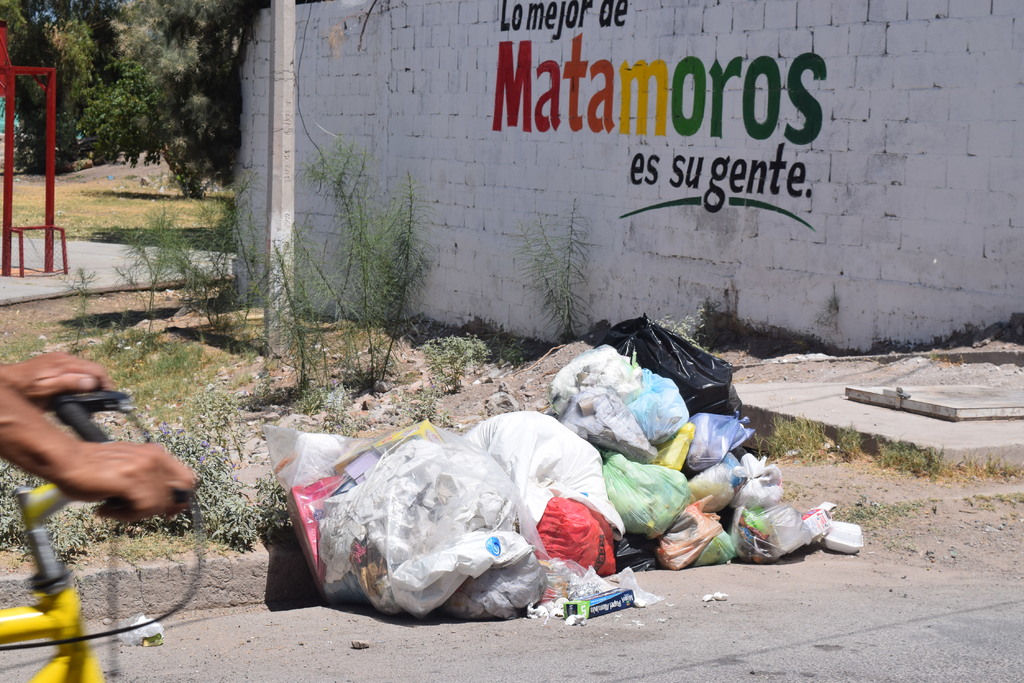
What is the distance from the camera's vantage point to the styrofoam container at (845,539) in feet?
17.7

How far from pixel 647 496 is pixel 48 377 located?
3.88m

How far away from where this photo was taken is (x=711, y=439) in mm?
5891

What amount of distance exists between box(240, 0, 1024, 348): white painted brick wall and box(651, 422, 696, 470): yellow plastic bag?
3.48 metres

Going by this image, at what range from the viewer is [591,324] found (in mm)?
11273

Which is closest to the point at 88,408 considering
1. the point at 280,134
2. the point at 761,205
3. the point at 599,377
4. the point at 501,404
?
the point at 599,377

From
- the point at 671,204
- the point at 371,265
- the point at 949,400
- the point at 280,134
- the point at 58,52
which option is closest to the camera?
the point at 949,400

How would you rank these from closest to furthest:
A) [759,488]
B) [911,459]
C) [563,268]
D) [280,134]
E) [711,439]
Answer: [759,488]
[711,439]
[911,459]
[563,268]
[280,134]

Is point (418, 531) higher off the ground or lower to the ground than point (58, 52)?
lower

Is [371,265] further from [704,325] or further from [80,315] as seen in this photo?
[80,315]

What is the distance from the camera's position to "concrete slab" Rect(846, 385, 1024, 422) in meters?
6.77

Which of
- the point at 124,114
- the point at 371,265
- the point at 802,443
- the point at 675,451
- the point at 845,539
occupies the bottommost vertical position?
the point at 845,539

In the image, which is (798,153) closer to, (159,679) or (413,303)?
(413,303)

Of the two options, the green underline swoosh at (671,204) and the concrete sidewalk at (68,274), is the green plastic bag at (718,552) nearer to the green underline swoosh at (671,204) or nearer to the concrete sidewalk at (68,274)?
the green underline swoosh at (671,204)

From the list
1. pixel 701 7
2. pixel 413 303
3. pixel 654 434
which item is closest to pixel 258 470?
pixel 654 434
